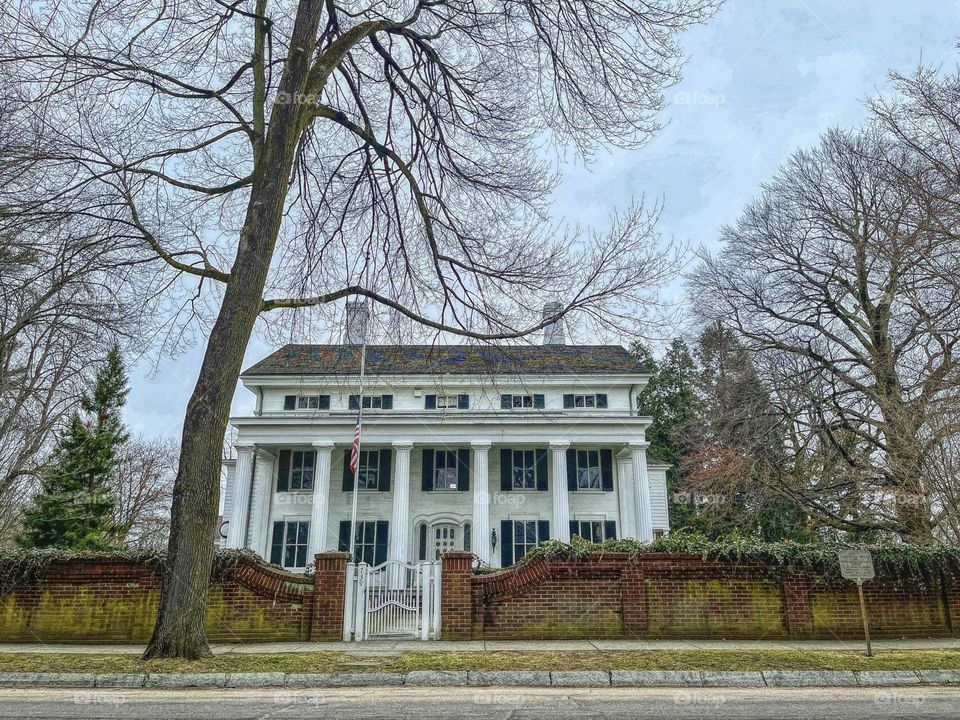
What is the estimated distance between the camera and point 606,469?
29.3 meters

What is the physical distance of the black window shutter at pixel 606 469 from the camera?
29.0 m

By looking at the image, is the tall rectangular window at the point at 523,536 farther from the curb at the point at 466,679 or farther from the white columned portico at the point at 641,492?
the curb at the point at 466,679

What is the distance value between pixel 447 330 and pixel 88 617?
27.6 feet

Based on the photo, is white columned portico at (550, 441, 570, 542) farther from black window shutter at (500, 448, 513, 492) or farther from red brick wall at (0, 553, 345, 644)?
red brick wall at (0, 553, 345, 644)

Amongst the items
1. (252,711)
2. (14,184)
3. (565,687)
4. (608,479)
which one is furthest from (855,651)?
(608,479)

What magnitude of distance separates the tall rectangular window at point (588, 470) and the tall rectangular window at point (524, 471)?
2033 millimetres

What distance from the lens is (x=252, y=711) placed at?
580cm

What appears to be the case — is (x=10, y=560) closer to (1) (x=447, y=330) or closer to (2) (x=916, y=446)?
(1) (x=447, y=330)

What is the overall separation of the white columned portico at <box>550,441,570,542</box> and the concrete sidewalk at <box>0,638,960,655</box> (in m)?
15.6

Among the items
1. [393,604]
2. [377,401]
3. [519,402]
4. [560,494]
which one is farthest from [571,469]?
[393,604]

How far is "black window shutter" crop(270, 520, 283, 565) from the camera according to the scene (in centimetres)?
2827

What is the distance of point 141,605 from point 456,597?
226 inches

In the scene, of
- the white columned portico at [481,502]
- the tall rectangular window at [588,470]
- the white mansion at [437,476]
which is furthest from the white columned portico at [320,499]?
the tall rectangular window at [588,470]

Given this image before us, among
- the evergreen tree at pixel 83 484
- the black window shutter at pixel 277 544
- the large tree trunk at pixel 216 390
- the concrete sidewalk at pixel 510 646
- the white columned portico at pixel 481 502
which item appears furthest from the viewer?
the black window shutter at pixel 277 544
